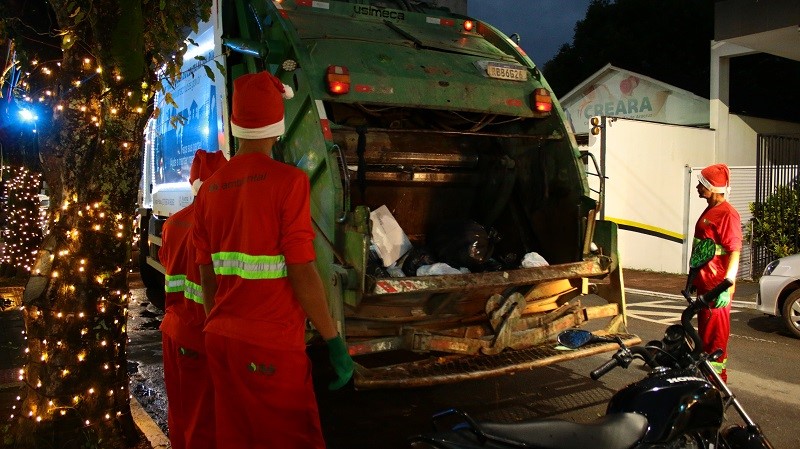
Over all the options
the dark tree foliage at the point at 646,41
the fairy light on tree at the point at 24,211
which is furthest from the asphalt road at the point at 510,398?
the dark tree foliage at the point at 646,41

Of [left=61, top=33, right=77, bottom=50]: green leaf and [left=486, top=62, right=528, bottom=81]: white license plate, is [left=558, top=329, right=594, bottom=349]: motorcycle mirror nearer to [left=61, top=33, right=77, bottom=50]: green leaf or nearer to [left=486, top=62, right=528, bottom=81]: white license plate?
[left=61, top=33, right=77, bottom=50]: green leaf

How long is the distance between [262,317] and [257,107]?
2.48 ft

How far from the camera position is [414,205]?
17.8 feet

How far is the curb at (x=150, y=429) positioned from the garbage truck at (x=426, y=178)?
1.19 meters

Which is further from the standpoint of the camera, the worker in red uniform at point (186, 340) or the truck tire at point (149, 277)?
the truck tire at point (149, 277)

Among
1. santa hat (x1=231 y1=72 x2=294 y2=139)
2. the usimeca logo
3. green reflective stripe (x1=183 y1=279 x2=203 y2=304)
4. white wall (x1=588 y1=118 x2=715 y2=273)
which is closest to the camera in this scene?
santa hat (x1=231 y1=72 x2=294 y2=139)

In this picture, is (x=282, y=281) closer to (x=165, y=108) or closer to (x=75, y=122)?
(x=75, y=122)

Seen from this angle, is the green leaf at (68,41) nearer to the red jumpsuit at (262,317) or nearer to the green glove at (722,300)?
the red jumpsuit at (262,317)

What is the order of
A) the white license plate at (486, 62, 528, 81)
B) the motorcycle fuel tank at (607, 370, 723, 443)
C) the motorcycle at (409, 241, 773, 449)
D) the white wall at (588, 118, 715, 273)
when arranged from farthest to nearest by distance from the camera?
the white wall at (588, 118, 715, 273)
the white license plate at (486, 62, 528, 81)
the motorcycle fuel tank at (607, 370, 723, 443)
the motorcycle at (409, 241, 773, 449)

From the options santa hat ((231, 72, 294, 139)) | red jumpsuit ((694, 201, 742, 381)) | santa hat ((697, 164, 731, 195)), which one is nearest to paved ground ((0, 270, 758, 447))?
santa hat ((231, 72, 294, 139))

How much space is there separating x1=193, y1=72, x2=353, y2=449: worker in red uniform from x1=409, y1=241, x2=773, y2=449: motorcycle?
530mm

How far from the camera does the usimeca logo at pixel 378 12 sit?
536cm

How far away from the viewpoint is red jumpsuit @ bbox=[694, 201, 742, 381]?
430 cm

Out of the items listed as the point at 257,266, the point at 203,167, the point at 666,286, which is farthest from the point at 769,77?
the point at 257,266
